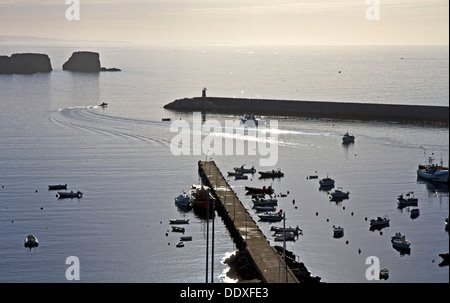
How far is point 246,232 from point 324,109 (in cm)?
8132

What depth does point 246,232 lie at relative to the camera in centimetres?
5112

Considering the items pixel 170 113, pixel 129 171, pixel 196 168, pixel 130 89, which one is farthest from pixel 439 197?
pixel 130 89

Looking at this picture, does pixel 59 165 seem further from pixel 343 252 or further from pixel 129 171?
pixel 343 252

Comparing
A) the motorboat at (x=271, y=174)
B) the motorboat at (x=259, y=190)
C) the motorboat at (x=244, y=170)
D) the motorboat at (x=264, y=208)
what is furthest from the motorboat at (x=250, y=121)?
the motorboat at (x=264, y=208)

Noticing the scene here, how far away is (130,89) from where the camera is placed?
190 metres

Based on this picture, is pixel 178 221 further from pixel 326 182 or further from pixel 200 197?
pixel 326 182

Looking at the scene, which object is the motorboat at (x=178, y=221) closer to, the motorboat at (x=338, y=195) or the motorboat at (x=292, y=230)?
the motorboat at (x=292, y=230)

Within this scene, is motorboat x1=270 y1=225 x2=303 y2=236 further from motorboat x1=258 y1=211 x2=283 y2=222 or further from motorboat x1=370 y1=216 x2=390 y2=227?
motorboat x1=370 y1=216 x2=390 y2=227

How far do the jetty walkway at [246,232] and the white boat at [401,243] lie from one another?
31.0ft

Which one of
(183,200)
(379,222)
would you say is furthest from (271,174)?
(379,222)

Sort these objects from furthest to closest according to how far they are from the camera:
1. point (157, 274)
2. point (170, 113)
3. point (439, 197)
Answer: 1. point (170, 113)
2. point (439, 197)
3. point (157, 274)

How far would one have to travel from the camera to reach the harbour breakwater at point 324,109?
4658 inches

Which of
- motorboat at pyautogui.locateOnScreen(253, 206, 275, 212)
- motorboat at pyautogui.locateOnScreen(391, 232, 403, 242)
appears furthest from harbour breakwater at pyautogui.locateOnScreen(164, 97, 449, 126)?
motorboat at pyautogui.locateOnScreen(391, 232, 403, 242)
